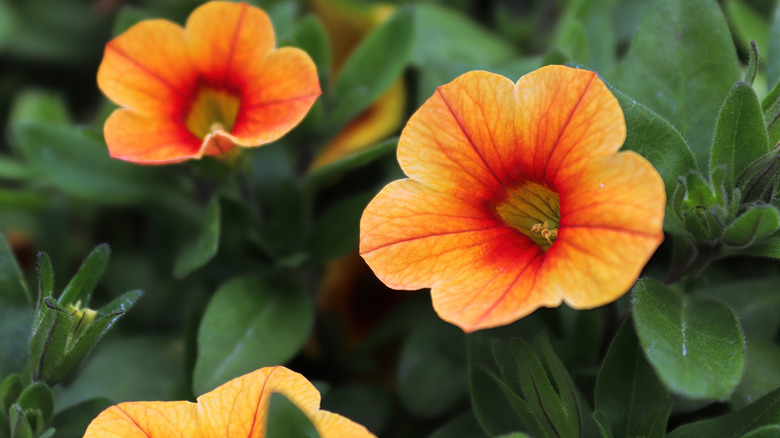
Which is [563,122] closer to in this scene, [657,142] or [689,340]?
[657,142]

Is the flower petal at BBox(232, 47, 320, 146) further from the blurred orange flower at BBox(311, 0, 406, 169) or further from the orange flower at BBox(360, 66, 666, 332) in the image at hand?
the blurred orange flower at BBox(311, 0, 406, 169)

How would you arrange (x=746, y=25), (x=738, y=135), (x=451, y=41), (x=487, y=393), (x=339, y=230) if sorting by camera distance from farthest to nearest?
(x=451, y=41)
(x=746, y=25)
(x=339, y=230)
(x=487, y=393)
(x=738, y=135)

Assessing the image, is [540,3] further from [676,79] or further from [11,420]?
[11,420]

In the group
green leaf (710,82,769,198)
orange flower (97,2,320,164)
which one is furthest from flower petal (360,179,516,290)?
green leaf (710,82,769,198)

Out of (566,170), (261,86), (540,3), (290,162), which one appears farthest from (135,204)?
(540,3)

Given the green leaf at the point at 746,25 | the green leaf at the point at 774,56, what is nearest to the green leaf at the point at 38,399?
the green leaf at the point at 774,56

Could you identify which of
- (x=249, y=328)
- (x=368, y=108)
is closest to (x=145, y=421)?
(x=249, y=328)
